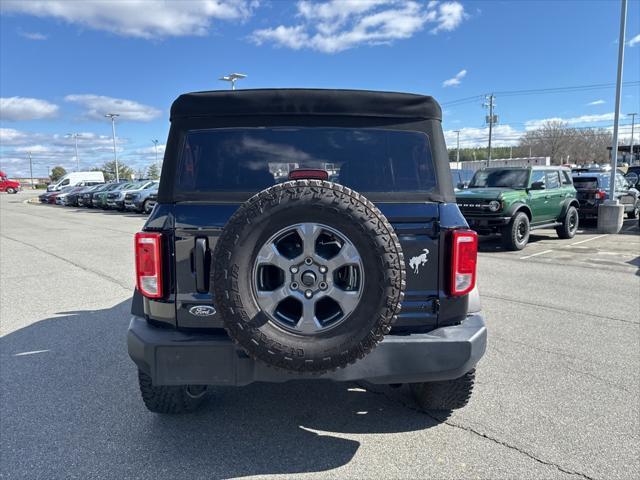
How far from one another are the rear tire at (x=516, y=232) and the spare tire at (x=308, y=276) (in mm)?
9181

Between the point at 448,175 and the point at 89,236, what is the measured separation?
13.8m

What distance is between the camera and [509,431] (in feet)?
10.00

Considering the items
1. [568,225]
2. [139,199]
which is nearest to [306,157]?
[568,225]

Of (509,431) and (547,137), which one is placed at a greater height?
(547,137)

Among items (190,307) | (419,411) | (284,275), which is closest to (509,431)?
(419,411)

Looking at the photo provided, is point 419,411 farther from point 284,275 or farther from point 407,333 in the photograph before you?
point 284,275

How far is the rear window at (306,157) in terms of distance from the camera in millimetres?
2834

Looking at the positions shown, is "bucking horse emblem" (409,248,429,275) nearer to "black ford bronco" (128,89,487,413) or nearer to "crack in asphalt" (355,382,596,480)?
"black ford bronco" (128,89,487,413)

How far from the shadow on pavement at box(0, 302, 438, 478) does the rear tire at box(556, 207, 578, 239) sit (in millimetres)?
11130

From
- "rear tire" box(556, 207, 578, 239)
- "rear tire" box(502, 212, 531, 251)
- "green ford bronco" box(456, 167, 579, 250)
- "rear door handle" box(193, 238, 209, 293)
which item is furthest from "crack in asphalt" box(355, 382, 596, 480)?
"rear tire" box(556, 207, 578, 239)

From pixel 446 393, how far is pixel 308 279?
1.48m

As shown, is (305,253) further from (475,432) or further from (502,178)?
(502,178)

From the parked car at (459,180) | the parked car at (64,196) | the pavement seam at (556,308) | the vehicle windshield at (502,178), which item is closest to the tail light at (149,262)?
the pavement seam at (556,308)

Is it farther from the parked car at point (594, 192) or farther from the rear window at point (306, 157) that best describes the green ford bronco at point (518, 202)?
the rear window at point (306, 157)
